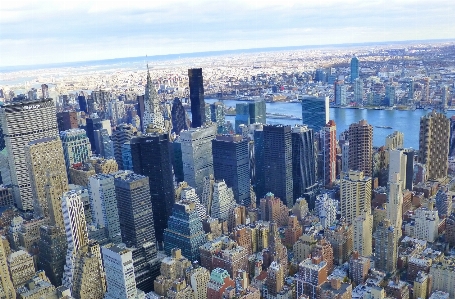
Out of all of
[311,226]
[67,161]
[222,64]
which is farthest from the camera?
[222,64]

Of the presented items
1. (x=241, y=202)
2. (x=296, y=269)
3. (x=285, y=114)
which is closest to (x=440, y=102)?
(x=285, y=114)

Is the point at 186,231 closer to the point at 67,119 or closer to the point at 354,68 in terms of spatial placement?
the point at 67,119

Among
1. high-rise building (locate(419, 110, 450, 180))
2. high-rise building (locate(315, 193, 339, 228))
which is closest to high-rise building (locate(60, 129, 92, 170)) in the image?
high-rise building (locate(315, 193, 339, 228))

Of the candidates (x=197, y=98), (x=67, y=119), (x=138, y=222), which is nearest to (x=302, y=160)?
(x=138, y=222)

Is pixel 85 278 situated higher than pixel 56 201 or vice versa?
pixel 56 201

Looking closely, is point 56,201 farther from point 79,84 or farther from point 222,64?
point 222,64

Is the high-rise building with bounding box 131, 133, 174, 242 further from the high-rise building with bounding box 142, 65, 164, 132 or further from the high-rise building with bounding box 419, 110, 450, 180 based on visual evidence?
the high-rise building with bounding box 419, 110, 450, 180
